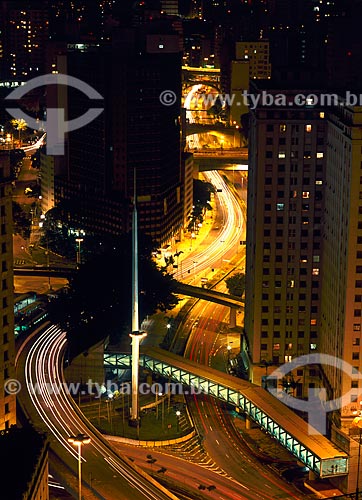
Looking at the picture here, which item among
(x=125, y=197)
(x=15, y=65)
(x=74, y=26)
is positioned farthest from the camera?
(x=15, y=65)

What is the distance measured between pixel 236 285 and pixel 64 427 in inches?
1220

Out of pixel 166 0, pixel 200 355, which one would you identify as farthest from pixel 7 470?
pixel 166 0

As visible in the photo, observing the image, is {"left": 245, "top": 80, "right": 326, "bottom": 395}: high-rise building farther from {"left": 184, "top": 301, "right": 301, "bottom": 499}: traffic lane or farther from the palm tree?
the palm tree

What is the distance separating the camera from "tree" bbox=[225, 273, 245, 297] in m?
83.2

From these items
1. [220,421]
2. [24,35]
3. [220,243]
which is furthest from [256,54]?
[220,421]

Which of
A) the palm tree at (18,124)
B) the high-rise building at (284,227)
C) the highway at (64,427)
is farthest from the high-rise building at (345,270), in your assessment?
the palm tree at (18,124)

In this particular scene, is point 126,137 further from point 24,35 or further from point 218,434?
point 24,35

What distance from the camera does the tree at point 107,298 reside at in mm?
68625

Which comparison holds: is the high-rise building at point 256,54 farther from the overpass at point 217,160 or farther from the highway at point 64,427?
the highway at point 64,427

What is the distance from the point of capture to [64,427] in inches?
2142

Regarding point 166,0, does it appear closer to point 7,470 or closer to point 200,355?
point 200,355

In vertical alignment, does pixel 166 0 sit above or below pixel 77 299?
above

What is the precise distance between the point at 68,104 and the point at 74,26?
17.3 meters

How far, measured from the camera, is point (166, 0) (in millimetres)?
192875
